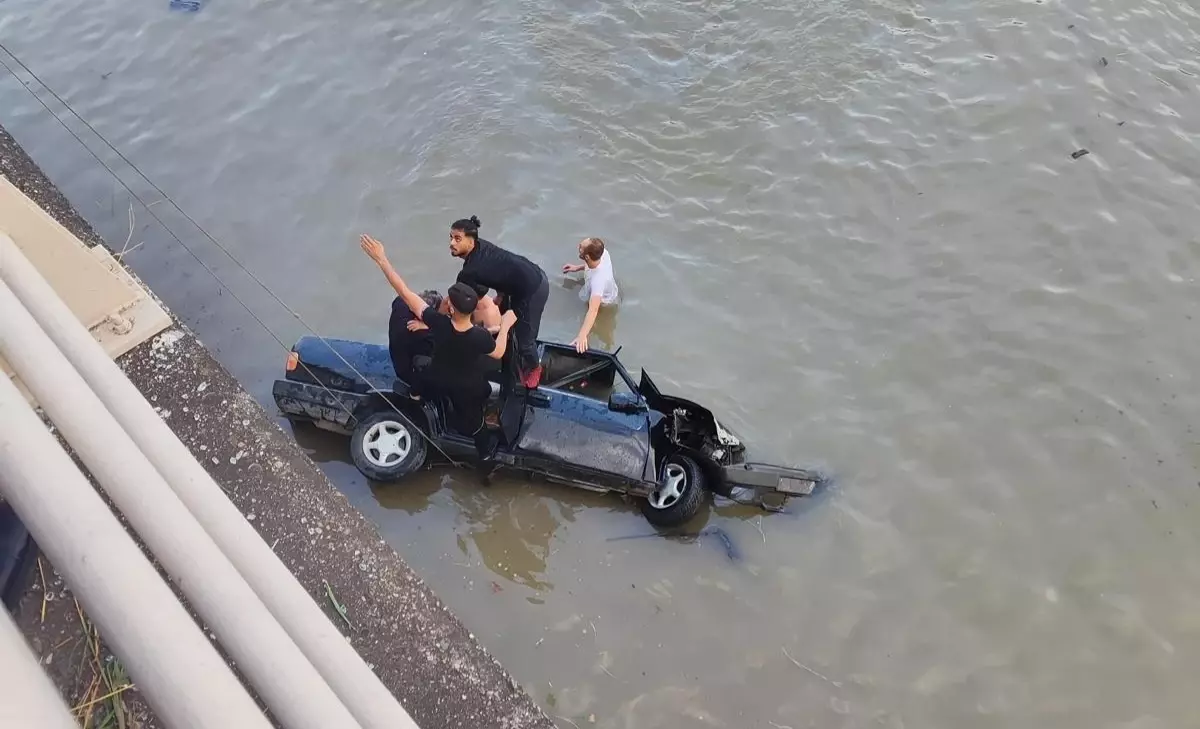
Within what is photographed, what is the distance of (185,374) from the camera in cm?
462

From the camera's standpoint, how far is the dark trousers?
241 inches

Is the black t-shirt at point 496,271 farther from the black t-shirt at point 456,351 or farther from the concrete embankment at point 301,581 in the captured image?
the concrete embankment at point 301,581

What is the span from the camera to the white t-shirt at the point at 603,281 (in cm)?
702

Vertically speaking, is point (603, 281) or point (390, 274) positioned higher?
point (390, 274)

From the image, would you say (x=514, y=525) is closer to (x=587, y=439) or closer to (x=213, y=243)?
(x=587, y=439)

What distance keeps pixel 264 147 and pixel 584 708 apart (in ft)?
21.6

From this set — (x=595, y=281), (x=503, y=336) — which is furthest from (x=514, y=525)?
(x=595, y=281)

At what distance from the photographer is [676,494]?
5.93m

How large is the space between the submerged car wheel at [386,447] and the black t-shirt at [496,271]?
112 cm

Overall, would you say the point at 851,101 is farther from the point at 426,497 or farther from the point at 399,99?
the point at 426,497

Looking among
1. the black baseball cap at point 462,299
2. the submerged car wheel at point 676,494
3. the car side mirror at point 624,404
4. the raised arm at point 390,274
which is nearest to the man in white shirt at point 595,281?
the car side mirror at point 624,404

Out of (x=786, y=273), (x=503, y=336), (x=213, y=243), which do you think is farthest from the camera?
(x=213, y=243)

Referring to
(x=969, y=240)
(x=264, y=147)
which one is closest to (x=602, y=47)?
(x=264, y=147)

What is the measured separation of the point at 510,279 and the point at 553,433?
1.14 meters
